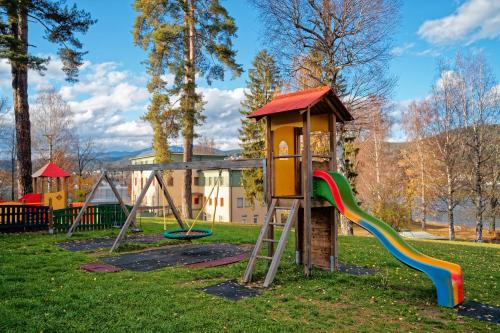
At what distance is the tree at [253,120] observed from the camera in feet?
110

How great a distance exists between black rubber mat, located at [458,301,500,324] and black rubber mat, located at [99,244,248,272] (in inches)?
225

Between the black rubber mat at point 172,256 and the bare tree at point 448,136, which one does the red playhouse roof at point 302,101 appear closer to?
the black rubber mat at point 172,256

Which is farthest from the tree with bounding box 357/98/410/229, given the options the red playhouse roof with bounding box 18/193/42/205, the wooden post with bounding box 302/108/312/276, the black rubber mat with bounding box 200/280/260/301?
the black rubber mat with bounding box 200/280/260/301

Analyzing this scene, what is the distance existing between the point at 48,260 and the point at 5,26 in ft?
38.1


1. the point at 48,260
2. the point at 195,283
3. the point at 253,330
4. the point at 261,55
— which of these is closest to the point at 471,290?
the point at 253,330

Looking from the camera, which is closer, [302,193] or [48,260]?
[302,193]

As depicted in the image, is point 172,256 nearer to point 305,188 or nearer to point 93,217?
point 305,188

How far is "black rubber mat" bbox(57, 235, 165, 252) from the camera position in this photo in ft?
36.7

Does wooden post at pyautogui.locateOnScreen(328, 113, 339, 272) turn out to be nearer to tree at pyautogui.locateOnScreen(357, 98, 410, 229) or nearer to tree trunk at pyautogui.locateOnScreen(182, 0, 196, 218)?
tree trunk at pyautogui.locateOnScreen(182, 0, 196, 218)

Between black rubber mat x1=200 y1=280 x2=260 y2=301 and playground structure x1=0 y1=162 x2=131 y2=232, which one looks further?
playground structure x1=0 y1=162 x2=131 y2=232

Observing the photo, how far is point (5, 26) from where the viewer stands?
1538 cm

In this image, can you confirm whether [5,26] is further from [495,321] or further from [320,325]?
[495,321]

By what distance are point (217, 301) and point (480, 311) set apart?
4024 mm

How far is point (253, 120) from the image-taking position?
34.2m
